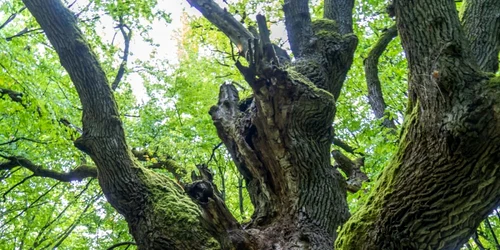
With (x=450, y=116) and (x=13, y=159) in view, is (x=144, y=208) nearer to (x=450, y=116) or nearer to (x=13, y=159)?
(x=450, y=116)

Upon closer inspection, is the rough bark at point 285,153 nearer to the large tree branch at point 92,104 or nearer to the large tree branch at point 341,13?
the large tree branch at point 92,104

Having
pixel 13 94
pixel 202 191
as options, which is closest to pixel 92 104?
pixel 202 191

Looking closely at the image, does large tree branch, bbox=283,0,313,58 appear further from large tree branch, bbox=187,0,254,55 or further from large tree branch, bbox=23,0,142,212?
large tree branch, bbox=23,0,142,212

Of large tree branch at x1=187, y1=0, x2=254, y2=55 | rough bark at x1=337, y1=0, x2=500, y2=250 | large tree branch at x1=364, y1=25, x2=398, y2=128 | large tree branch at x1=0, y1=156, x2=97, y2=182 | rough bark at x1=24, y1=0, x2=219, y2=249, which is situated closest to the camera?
rough bark at x1=337, y1=0, x2=500, y2=250

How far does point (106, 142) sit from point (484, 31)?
3.27 meters

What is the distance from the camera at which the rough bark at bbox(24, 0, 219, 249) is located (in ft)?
11.3

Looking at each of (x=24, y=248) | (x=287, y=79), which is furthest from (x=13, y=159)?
(x=24, y=248)

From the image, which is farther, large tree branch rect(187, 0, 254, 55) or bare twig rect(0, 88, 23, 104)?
bare twig rect(0, 88, 23, 104)

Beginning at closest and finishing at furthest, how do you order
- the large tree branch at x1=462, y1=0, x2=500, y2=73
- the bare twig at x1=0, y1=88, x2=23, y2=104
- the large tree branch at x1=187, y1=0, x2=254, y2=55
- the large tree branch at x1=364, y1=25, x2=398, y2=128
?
the large tree branch at x1=462, y1=0, x2=500, y2=73 < the large tree branch at x1=187, y1=0, x2=254, y2=55 < the bare twig at x1=0, y1=88, x2=23, y2=104 < the large tree branch at x1=364, y1=25, x2=398, y2=128

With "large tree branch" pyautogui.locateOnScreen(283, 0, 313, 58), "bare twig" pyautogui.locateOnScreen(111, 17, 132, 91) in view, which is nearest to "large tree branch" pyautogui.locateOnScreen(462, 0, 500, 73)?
"large tree branch" pyautogui.locateOnScreen(283, 0, 313, 58)

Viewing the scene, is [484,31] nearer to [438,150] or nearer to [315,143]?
[438,150]

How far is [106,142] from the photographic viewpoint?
139 inches

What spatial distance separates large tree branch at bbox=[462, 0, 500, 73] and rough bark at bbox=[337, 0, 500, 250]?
687mm

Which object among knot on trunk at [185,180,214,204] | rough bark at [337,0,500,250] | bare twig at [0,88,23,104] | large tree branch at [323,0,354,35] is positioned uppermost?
bare twig at [0,88,23,104]
